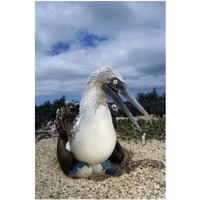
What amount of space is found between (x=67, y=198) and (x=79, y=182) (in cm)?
37

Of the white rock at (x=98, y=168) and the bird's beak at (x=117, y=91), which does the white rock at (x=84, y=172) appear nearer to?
the white rock at (x=98, y=168)

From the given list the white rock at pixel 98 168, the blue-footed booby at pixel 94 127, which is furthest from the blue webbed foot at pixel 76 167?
the white rock at pixel 98 168

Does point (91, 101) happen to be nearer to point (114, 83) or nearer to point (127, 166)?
point (114, 83)

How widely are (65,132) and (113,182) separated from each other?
3.39ft

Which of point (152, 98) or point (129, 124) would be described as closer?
point (129, 124)

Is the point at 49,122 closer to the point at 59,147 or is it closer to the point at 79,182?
the point at 59,147

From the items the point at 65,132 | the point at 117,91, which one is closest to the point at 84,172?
the point at 65,132

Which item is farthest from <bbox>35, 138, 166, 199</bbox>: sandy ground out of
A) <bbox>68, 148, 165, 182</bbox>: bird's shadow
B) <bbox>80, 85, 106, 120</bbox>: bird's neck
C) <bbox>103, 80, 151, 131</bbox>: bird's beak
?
<bbox>80, 85, 106, 120</bbox>: bird's neck

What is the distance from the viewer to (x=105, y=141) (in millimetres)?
2805

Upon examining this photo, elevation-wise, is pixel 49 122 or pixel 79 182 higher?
pixel 49 122

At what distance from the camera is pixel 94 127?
275cm

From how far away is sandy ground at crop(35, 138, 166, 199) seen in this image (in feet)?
8.00

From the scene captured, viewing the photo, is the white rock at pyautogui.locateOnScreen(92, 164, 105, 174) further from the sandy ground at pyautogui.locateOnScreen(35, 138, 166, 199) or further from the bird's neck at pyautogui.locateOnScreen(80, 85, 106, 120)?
the bird's neck at pyautogui.locateOnScreen(80, 85, 106, 120)
